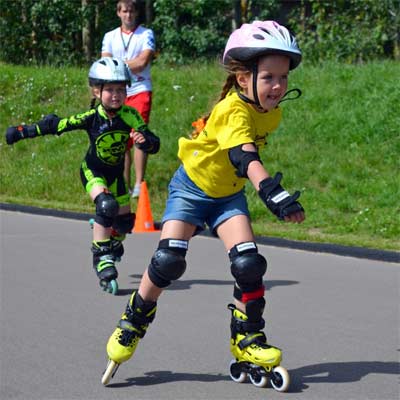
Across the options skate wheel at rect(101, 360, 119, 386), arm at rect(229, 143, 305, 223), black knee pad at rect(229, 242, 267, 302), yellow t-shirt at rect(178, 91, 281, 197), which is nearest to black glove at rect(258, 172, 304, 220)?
arm at rect(229, 143, 305, 223)

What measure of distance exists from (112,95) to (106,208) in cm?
90

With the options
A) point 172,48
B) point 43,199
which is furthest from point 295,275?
point 172,48

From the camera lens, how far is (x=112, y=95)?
841 cm

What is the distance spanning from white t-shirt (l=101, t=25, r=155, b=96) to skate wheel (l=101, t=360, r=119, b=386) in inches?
301

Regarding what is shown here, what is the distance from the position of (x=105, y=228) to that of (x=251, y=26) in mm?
3281

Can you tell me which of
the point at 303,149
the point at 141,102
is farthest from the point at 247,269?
the point at 303,149

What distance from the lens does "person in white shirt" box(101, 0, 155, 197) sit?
12.8m

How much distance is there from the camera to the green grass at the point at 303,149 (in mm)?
11336

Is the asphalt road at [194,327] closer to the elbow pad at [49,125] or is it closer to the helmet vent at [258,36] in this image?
the elbow pad at [49,125]

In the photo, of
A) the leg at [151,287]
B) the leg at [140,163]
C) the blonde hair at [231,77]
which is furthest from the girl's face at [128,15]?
the leg at [151,287]

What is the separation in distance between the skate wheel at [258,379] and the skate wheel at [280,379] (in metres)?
0.05

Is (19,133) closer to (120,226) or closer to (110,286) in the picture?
(120,226)

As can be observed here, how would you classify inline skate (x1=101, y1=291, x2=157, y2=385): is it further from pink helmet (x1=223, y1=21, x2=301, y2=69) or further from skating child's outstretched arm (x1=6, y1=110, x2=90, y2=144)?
skating child's outstretched arm (x1=6, y1=110, x2=90, y2=144)

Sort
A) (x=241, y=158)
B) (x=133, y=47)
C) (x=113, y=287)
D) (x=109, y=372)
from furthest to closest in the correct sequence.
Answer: (x=133, y=47)
(x=113, y=287)
(x=109, y=372)
(x=241, y=158)
